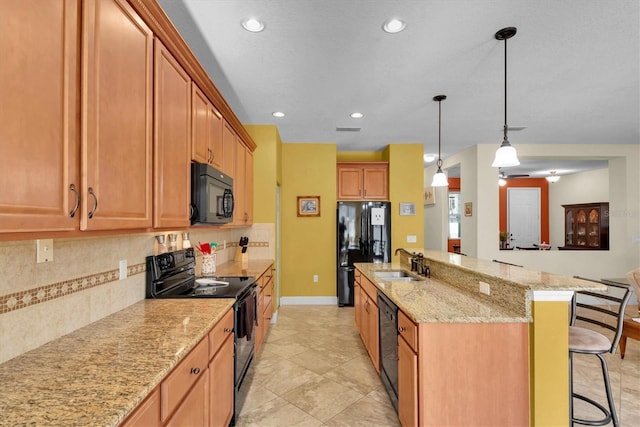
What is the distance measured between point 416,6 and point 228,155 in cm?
197

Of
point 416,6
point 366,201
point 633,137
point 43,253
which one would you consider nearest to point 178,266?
point 43,253

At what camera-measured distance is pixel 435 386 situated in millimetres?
1681

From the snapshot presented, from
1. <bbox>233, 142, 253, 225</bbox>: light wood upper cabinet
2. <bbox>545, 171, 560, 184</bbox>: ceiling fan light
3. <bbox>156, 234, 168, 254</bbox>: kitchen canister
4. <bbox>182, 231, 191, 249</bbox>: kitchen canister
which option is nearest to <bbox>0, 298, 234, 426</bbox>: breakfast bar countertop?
<bbox>156, 234, 168, 254</bbox>: kitchen canister

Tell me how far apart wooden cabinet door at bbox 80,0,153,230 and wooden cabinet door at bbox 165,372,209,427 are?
763mm

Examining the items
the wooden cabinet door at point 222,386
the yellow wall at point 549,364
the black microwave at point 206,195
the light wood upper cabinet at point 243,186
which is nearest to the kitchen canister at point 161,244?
the black microwave at point 206,195

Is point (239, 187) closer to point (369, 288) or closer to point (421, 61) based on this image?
point (369, 288)

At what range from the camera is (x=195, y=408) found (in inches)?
54.1

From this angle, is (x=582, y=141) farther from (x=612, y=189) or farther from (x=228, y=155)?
(x=228, y=155)

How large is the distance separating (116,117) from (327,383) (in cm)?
245

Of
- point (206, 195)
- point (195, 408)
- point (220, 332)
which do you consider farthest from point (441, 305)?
point (206, 195)

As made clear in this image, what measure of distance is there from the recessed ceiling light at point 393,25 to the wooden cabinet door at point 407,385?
2085 millimetres

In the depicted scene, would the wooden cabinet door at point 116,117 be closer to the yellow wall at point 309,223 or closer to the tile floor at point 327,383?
the tile floor at point 327,383

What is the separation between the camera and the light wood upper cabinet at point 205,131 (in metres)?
2.14

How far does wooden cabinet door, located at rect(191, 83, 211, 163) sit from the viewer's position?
6.92 ft
